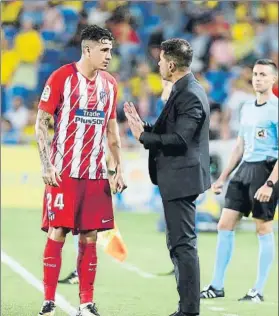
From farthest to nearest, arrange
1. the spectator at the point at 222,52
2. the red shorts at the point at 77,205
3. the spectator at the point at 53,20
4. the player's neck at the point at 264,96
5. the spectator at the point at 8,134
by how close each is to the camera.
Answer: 1. the spectator at the point at 222,52
2. the spectator at the point at 53,20
3. the spectator at the point at 8,134
4. the player's neck at the point at 264,96
5. the red shorts at the point at 77,205

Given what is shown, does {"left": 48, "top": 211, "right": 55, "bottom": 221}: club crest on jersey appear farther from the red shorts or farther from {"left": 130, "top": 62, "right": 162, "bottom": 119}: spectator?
{"left": 130, "top": 62, "right": 162, "bottom": 119}: spectator

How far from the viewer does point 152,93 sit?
18531 millimetres

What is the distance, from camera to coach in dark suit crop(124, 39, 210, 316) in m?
5.98

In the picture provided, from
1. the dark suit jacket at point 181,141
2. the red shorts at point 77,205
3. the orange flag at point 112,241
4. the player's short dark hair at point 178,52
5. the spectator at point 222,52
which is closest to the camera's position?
the dark suit jacket at point 181,141

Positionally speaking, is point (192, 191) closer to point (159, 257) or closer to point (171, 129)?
point (171, 129)

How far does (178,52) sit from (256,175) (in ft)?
6.54

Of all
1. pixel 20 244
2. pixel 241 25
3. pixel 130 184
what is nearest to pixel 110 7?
pixel 241 25

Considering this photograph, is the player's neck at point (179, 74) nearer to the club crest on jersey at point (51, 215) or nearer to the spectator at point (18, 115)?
the club crest on jersey at point (51, 215)

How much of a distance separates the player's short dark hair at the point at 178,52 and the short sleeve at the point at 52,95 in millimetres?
696

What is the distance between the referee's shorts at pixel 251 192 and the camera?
25.3 ft

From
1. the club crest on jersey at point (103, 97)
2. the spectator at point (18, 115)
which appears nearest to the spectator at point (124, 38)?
the spectator at point (18, 115)

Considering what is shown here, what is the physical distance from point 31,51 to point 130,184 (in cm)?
477

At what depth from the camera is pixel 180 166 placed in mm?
6004

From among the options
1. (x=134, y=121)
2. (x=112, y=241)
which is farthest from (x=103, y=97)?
(x=112, y=241)
